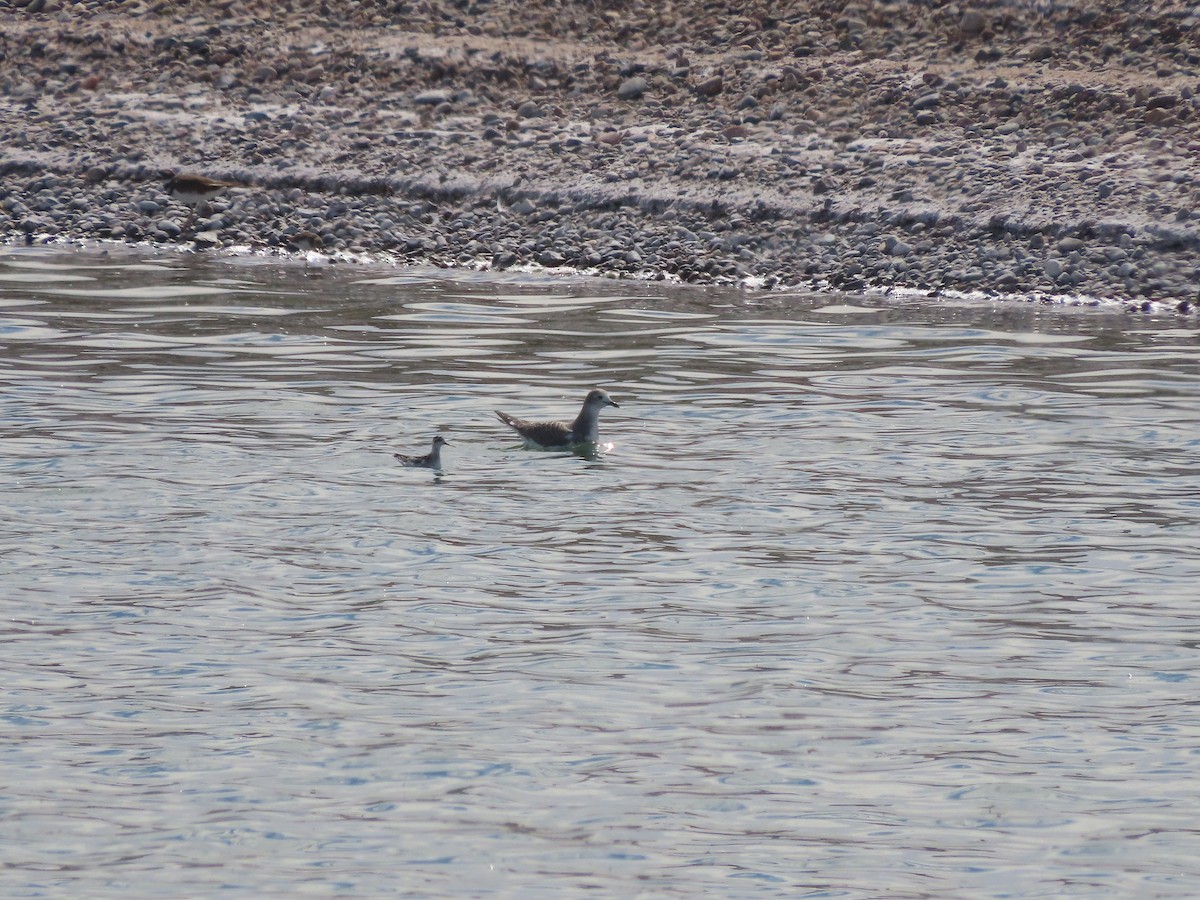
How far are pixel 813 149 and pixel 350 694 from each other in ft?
60.3

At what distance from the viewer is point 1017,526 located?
1304cm

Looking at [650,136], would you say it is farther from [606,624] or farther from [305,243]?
[606,624]

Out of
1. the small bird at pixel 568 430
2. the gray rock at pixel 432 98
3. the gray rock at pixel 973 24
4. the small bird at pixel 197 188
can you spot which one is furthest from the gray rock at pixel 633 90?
the small bird at pixel 568 430

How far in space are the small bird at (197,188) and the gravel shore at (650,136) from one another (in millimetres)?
191

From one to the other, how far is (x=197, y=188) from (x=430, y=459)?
1497 centimetres

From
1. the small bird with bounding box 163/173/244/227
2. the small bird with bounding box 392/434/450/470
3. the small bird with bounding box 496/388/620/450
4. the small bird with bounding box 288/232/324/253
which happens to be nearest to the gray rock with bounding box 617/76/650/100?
the small bird with bounding box 288/232/324/253

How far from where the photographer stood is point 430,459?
14.6m

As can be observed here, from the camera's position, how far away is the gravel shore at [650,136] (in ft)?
79.8

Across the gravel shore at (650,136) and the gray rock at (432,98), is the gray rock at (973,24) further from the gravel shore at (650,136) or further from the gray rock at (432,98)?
the gray rock at (432,98)

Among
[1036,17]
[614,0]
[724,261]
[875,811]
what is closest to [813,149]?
[724,261]

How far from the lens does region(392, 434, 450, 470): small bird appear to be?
14.6m

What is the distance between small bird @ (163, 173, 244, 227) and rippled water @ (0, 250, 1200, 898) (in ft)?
28.7

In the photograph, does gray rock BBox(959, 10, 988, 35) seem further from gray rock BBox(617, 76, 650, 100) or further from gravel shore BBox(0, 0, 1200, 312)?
gray rock BBox(617, 76, 650, 100)

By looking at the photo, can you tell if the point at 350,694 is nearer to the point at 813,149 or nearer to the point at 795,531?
the point at 795,531
